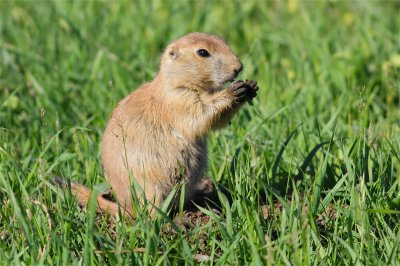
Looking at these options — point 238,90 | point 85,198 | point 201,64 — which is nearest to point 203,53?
point 201,64

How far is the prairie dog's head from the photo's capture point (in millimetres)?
4660

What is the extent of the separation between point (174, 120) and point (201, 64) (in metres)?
0.39

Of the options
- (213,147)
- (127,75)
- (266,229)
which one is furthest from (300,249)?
(127,75)

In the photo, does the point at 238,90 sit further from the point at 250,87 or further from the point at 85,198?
the point at 85,198

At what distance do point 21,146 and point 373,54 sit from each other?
333cm

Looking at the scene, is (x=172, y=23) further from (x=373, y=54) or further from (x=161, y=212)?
(x=161, y=212)

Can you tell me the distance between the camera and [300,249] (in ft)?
12.0

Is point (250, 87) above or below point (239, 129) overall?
above

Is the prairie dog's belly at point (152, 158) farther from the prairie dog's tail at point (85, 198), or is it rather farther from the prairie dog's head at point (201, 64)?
the prairie dog's head at point (201, 64)

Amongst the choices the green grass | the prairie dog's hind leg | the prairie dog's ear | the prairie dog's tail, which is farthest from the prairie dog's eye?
the prairie dog's tail

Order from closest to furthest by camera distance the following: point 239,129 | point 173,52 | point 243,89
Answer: point 243,89 < point 173,52 < point 239,129

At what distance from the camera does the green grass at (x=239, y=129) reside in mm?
3730

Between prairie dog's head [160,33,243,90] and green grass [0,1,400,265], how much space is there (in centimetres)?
49

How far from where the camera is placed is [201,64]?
4.72 meters
